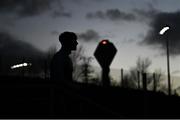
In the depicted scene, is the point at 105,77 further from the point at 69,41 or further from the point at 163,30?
the point at 163,30

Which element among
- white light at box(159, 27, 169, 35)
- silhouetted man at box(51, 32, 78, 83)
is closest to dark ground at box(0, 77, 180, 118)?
silhouetted man at box(51, 32, 78, 83)

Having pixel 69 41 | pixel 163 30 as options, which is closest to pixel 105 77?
pixel 69 41

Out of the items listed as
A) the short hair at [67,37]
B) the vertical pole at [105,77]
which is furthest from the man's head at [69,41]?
the vertical pole at [105,77]

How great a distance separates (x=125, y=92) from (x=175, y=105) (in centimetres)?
177

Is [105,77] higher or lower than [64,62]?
lower

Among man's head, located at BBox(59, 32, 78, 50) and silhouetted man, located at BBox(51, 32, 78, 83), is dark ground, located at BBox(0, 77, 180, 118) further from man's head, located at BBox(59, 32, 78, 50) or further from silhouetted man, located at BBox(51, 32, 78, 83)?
man's head, located at BBox(59, 32, 78, 50)

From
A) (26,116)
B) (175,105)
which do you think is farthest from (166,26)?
(26,116)

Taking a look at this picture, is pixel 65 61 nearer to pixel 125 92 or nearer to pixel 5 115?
pixel 5 115

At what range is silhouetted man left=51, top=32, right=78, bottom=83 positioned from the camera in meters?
7.11

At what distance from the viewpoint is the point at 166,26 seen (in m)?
24.5

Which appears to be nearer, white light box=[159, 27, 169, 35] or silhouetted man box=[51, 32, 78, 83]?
silhouetted man box=[51, 32, 78, 83]

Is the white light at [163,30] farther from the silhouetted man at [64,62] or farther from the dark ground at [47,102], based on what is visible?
the silhouetted man at [64,62]

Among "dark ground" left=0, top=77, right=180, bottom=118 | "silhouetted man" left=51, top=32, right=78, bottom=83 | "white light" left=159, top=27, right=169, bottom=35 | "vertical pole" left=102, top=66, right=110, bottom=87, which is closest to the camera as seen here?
"silhouetted man" left=51, top=32, right=78, bottom=83

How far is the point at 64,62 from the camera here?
7164 millimetres
